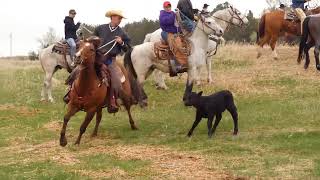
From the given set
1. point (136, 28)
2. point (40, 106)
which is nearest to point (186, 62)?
point (40, 106)

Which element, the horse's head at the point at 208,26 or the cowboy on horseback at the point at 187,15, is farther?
the cowboy on horseback at the point at 187,15

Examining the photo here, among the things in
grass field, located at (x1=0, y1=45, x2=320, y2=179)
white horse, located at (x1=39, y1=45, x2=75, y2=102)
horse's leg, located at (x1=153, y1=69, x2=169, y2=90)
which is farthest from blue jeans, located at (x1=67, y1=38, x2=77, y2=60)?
horse's leg, located at (x1=153, y1=69, x2=169, y2=90)

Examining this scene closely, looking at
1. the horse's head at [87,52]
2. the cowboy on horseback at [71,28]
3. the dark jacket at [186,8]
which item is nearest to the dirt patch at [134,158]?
the horse's head at [87,52]

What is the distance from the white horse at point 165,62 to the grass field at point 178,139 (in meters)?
1.10

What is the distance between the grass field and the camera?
8.44 m

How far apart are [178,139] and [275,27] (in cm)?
1190

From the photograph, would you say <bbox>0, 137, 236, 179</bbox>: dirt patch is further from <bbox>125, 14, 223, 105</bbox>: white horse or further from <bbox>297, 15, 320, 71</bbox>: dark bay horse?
<bbox>297, 15, 320, 71</bbox>: dark bay horse

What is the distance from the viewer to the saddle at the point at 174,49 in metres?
14.5

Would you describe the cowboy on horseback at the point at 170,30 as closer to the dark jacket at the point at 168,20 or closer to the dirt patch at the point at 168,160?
the dark jacket at the point at 168,20

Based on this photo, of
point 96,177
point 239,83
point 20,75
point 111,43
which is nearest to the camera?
point 96,177

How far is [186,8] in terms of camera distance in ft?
50.6

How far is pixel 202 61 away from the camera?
49.1 feet

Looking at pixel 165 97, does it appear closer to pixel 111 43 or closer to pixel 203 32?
pixel 203 32

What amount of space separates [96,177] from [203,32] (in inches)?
309
